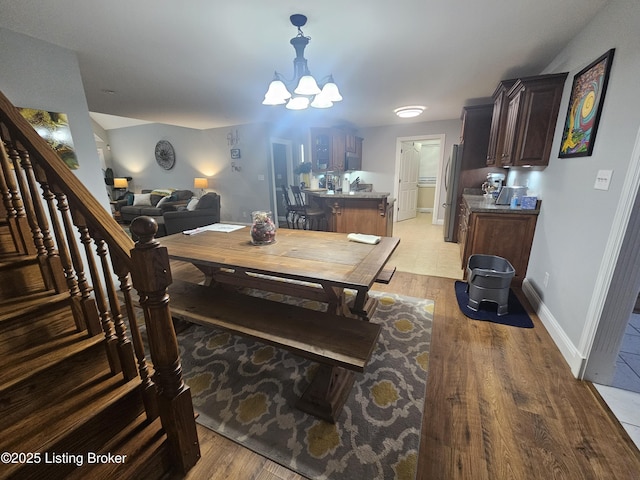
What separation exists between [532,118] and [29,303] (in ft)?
12.8

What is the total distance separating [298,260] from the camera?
1.68 metres

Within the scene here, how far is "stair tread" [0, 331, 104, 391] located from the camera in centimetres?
100

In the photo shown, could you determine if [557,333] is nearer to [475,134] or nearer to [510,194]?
[510,194]

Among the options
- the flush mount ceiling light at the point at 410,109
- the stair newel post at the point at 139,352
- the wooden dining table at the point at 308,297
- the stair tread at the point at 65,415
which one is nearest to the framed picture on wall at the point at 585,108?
the wooden dining table at the point at 308,297

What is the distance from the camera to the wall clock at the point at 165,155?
7.07 metres

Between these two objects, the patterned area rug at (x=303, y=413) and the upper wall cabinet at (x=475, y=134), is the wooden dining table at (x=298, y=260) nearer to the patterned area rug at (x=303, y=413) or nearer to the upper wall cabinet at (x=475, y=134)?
the patterned area rug at (x=303, y=413)

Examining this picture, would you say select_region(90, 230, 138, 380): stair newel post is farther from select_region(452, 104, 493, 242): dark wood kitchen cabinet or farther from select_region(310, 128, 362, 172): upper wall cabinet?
select_region(310, 128, 362, 172): upper wall cabinet

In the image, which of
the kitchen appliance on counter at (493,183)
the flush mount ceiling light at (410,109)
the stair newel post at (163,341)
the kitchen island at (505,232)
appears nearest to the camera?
the stair newel post at (163,341)

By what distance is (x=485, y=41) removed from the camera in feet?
7.02

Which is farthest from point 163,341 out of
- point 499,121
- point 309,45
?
point 499,121

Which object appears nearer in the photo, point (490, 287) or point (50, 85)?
point (50, 85)

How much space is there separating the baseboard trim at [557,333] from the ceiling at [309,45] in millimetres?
2189

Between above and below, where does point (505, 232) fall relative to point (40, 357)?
above

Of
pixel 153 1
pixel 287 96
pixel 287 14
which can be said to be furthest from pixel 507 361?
pixel 153 1
